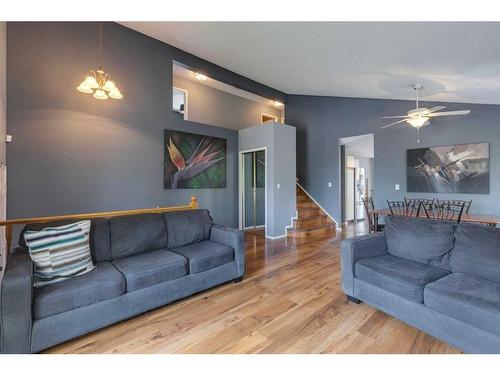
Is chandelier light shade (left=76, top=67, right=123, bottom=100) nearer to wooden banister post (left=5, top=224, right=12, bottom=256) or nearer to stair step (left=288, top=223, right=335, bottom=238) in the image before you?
wooden banister post (left=5, top=224, right=12, bottom=256)

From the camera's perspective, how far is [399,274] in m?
1.94

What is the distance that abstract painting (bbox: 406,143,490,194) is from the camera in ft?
13.5

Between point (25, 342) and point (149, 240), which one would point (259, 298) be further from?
point (25, 342)

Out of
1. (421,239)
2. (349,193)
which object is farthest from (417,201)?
(421,239)

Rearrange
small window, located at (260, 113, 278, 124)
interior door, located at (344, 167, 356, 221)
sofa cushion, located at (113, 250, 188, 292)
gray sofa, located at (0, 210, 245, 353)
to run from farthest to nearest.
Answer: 1. small window, located at (260, 113, 278, 124)
2. interior door, located at (344, 167, 356, 221)
3. sofa cushion, located at (113, 250, 188, 292)
4. gray sofa, located at (0, 210, 245, 353)

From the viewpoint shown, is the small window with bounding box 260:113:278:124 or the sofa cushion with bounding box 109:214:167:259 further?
the small window with bounding box 260:113:278:124

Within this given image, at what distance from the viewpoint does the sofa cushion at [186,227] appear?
2803mm

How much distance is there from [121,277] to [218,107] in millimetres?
5054

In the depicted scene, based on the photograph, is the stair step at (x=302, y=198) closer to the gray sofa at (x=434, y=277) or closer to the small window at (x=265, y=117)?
the small window at (x=265, y=117)

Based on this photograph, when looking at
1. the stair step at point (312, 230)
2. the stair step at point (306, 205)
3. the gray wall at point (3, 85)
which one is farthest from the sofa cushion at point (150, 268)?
the stair step at point (306, 205)

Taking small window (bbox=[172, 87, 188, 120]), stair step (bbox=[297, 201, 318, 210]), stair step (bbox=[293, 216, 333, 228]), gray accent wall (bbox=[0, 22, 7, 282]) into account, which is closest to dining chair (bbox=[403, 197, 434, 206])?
stair step (bbox=[293, 216, 333, 228])

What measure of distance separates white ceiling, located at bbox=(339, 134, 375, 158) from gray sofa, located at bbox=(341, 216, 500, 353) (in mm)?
3849

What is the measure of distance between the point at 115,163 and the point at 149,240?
5.70ft

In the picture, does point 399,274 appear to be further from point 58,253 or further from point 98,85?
point 98,85
